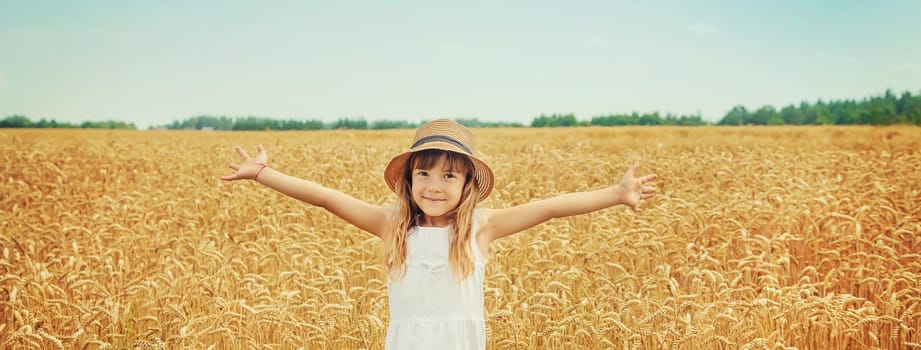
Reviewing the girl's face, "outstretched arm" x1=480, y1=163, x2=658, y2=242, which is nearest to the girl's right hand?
the girl's face

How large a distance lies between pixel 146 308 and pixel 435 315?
129 inches

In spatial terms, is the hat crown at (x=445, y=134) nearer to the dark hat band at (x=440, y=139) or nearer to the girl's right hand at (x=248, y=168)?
the dark hat band at (x=440, y=139)

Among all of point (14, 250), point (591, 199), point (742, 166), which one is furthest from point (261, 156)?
point (742, 166)

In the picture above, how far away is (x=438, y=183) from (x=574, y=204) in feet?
1.68

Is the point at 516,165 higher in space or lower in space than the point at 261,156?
lower

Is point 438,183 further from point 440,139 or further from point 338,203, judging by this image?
point 338,203

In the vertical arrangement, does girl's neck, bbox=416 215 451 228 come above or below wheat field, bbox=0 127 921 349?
above

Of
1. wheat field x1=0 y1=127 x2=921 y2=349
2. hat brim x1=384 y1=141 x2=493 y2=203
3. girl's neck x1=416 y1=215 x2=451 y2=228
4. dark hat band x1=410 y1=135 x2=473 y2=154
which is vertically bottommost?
wheat field x1=0 y1=127 x2=921 y2=349

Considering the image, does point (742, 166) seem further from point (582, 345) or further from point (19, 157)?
point (19, 157)

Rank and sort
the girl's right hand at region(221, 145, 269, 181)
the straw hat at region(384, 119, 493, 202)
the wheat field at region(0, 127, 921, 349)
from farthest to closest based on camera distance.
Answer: the wheat field at region(0, 127, 921, 349) → the girl's right hand at region(221, 145, 269, 181) → the straw hat at region(384, 119, 493, 202)

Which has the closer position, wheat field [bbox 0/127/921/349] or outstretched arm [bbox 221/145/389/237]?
outstretched arm [bbox 221/145/389/237]

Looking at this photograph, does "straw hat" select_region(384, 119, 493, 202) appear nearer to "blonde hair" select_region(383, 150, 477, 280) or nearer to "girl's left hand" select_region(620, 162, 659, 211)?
"blonde hair" select_region(383, 150, 477, 280)

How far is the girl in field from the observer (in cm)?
265

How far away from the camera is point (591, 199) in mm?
2697
